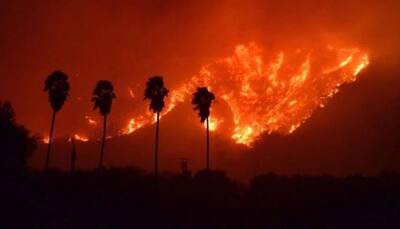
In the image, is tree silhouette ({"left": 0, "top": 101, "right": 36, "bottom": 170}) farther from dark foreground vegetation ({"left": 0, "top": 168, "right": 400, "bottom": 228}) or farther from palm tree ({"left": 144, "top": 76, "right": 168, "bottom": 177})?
palm tree ({"left": 144, "top": 76, "right": 168, "bottom": 177})

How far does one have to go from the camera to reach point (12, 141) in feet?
273

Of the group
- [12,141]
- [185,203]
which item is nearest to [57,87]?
[12,141]

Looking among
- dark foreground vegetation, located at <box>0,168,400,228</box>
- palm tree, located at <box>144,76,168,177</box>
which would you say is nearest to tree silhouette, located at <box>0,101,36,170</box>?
dark foreground vegetation, located at <box>0,168,400,228</box>

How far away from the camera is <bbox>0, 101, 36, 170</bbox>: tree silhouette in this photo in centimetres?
8100

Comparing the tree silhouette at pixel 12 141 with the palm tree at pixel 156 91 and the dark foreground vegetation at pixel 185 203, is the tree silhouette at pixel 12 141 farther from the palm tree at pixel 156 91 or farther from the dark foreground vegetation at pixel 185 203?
the palm tree at pixel 156 91

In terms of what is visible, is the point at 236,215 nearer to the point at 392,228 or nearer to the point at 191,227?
the point at 191,227

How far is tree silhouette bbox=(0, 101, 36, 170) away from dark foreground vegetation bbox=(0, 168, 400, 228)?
462cm

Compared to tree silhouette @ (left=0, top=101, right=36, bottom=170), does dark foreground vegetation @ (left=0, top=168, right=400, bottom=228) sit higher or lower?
lower

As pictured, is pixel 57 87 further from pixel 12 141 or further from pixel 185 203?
pixel 185 203

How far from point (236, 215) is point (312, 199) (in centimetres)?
1117

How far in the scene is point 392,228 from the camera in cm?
6700

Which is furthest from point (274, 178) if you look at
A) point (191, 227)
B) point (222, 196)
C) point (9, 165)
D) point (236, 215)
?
point (9, 165)

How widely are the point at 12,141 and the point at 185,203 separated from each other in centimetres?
2739

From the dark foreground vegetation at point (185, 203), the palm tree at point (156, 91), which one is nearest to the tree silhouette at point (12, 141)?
the dark foreground vegetation at point (185, 203)
